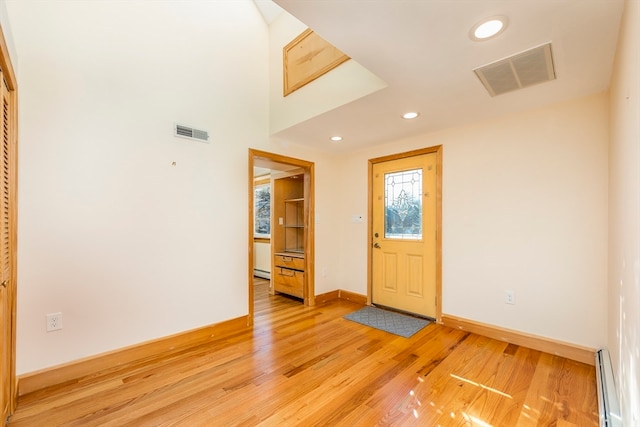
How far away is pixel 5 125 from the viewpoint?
164 cm

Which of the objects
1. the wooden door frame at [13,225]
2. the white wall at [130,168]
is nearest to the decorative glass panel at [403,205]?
the white wall at [130,168]

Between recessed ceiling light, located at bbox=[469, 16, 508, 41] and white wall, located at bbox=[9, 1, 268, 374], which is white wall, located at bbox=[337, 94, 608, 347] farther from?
white wall, located at bbox=[9, 1, 268, 374]

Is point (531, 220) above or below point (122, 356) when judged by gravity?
above

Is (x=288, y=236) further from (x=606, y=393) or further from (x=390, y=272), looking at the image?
(x=606, y=393)

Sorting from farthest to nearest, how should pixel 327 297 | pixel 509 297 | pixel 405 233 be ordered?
pixel 327 297 < pixel 405 233 < pixel 509 297

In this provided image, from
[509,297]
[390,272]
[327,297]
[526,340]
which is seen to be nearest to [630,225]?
[509,297]

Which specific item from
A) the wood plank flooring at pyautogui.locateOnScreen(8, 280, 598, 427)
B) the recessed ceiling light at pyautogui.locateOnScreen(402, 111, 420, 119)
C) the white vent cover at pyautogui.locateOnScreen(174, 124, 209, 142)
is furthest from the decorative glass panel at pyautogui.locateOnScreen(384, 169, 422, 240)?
the white vent cover at pyautogui.locateOnScreen(174, 124, 209, 142)

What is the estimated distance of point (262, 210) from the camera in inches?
236

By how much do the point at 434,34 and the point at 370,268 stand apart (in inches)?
114

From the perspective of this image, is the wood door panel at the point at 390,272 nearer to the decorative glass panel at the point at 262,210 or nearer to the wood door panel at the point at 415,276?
the wood door panel at the point at 415,276

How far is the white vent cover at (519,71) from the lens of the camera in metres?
1.76

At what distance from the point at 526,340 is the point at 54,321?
12.7ft

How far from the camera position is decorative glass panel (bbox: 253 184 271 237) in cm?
590

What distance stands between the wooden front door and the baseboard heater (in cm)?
138
